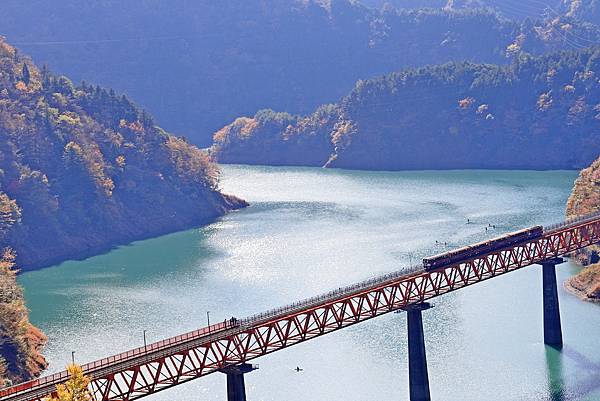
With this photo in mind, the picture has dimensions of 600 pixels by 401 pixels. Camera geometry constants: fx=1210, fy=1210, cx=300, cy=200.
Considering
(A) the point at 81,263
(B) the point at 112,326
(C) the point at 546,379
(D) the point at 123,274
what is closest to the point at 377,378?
(C) the point at 546,379

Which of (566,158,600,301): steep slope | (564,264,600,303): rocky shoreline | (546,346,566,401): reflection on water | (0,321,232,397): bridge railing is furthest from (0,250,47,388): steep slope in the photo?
(566,158,600,301): steep slope

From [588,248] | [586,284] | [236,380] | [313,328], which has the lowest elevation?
[586,284]

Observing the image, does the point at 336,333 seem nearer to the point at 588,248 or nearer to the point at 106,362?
the point at 106,362

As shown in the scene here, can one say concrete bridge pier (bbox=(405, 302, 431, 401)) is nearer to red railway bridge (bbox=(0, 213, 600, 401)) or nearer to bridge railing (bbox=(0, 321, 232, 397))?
red railway bridge (bbox=(0, 213, 600, 401))

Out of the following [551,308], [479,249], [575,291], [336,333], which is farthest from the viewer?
[575,291]

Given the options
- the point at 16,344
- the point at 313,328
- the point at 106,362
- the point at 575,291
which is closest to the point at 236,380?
the point at 106,362

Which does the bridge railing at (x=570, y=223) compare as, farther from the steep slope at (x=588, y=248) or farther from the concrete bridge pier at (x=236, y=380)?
the concrete bridge pier at (x=236, y=380)

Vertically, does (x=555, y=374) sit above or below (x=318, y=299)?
below

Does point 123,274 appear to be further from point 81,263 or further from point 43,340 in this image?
point 43,340
